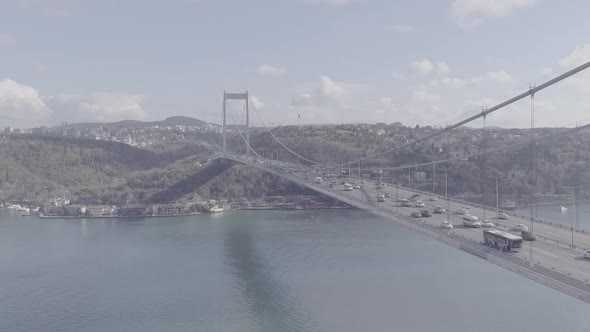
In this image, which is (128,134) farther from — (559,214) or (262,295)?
(262,295)

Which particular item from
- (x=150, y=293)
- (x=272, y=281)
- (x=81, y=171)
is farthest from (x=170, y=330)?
(x=81, y=171)

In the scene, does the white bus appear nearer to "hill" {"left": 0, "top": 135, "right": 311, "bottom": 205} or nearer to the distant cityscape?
"hill" {"left": 0, "top": 135, "right": 311, "bottom": 205}

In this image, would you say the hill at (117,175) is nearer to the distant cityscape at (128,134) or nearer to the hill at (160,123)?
the distant cityscape at (128,134)

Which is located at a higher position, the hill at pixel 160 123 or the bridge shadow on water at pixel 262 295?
the hill at pixel 160 123

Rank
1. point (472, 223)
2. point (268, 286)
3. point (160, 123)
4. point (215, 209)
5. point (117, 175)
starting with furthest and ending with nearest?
point (160, 123), point (117, 175), point (215, 209), point (268, 286), point (472, 223)

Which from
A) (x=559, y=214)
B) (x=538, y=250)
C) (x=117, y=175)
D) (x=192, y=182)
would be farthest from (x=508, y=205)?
(x=117, y=175)

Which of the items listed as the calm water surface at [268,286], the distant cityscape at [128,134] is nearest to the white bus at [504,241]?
the calm water surface at [268,286]
